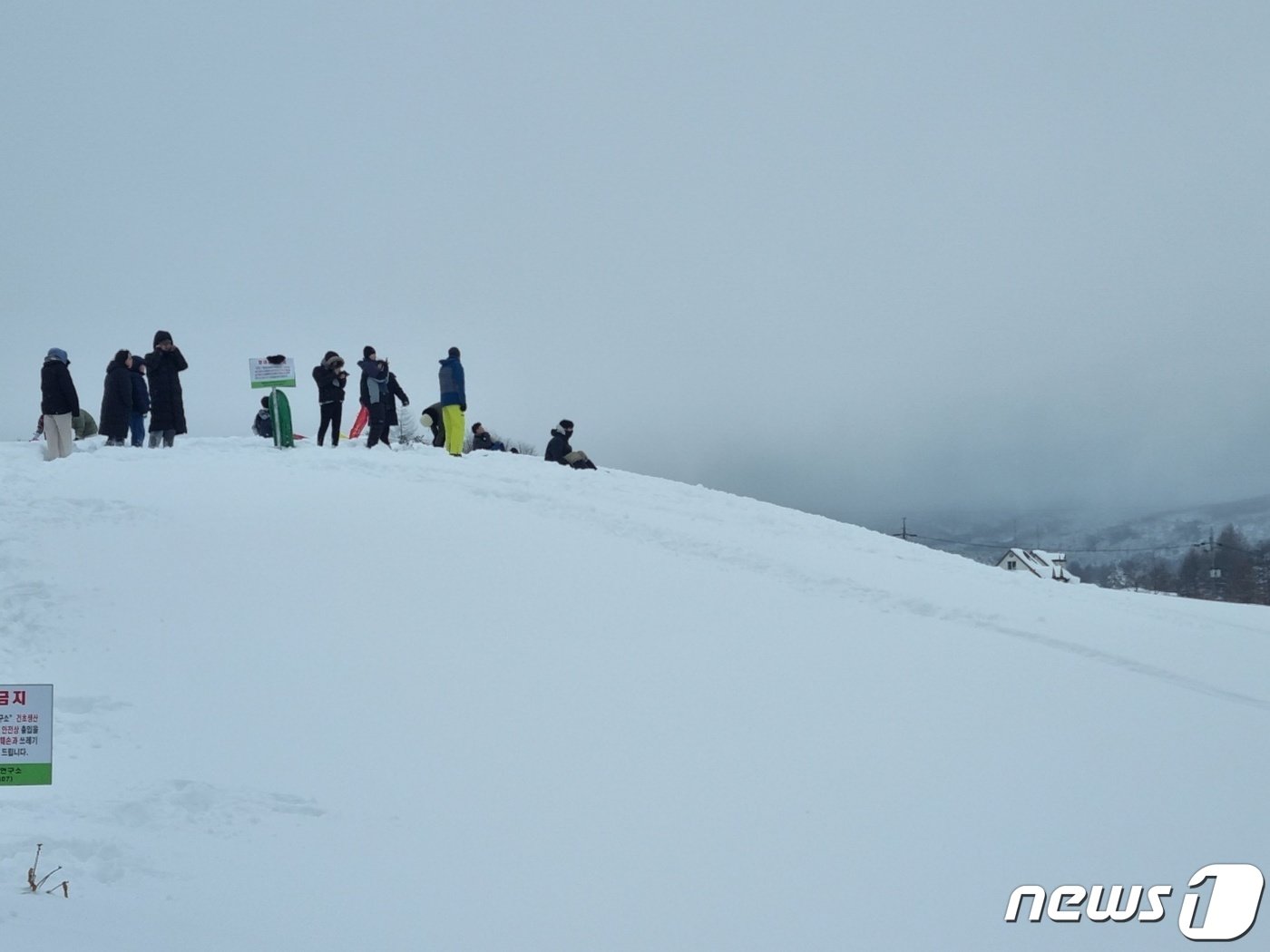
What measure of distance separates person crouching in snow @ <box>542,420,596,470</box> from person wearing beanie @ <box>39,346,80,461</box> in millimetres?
8747

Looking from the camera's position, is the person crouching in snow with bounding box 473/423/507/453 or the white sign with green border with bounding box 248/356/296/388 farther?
the person crouching in snow with bounding box 473/423/507/453

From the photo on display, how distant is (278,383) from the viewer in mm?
17344

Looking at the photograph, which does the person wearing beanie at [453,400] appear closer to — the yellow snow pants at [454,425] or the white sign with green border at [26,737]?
the yellow snow pants at [454,425]

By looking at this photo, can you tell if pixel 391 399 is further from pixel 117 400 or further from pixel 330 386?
pixel 117 400

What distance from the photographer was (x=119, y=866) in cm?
572

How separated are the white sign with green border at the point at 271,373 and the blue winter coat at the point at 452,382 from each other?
2.70 m

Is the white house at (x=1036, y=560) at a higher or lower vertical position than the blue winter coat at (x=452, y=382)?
lower

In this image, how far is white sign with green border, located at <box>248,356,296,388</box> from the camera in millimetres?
17328

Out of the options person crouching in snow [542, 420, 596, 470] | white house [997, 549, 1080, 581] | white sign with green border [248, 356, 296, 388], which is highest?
white sign with green border [248, 356, 296, 388]

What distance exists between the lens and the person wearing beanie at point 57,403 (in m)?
15.1

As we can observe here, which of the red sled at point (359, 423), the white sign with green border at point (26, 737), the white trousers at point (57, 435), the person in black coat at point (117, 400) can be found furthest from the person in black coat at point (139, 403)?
the white sign with green border at point (26, 737)

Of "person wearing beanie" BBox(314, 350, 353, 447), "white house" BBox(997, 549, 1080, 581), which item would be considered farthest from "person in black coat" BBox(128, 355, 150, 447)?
"white house" BBox(997, 549, 1080, 581)

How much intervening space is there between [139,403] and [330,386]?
3.14 metres

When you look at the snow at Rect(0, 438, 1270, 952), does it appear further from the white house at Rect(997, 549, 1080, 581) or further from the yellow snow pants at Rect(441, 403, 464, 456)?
the white house at Rect(997, 549, 1080, 581)
